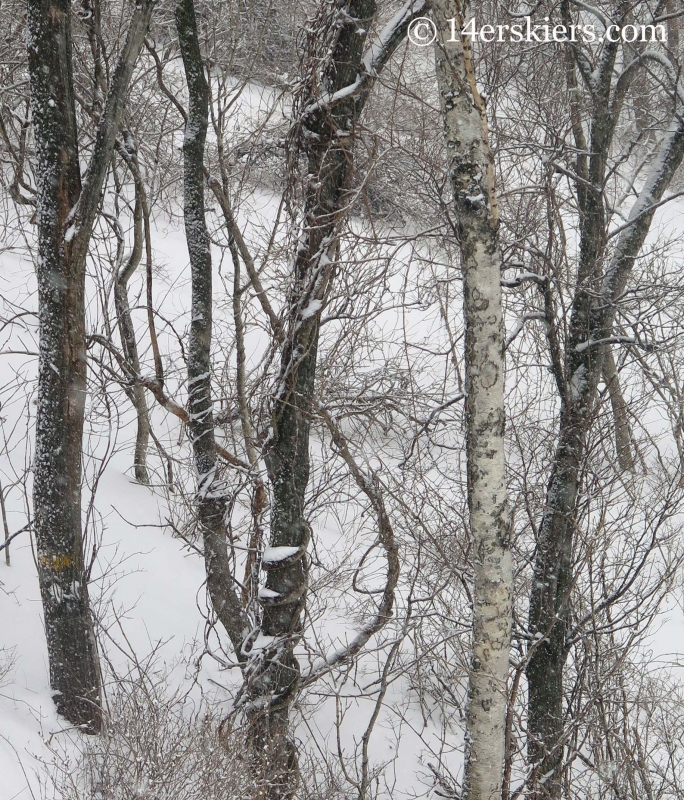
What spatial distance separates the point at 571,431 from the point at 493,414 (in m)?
2.21

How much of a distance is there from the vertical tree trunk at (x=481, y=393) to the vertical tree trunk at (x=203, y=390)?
242cm

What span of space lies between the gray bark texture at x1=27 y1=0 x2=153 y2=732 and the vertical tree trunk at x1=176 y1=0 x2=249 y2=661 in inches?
31.9

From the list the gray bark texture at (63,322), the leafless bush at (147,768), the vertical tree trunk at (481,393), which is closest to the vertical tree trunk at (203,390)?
the gray bark texture at (63,322)

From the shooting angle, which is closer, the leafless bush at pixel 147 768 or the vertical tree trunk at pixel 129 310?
the leafless bush at pixel 147 768

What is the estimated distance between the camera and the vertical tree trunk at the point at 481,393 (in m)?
2.83

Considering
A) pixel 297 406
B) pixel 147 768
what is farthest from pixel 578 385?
pixel 147 768

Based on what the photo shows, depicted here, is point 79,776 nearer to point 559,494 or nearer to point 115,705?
point 115,705

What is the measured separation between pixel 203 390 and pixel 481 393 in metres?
2.84

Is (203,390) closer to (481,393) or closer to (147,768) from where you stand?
(147,768)

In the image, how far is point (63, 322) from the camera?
4406mm

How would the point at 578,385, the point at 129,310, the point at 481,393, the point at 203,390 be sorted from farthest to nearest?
the point at 129,310
the point at 203,390
the point at 578,385
the point at 481,393

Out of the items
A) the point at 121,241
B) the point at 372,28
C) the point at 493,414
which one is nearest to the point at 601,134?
the point at 372,28

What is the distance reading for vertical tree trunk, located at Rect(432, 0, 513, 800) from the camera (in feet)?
9.27

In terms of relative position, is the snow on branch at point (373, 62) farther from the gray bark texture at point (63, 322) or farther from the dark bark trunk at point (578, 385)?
the dark bark trunk at point (578, 385)
